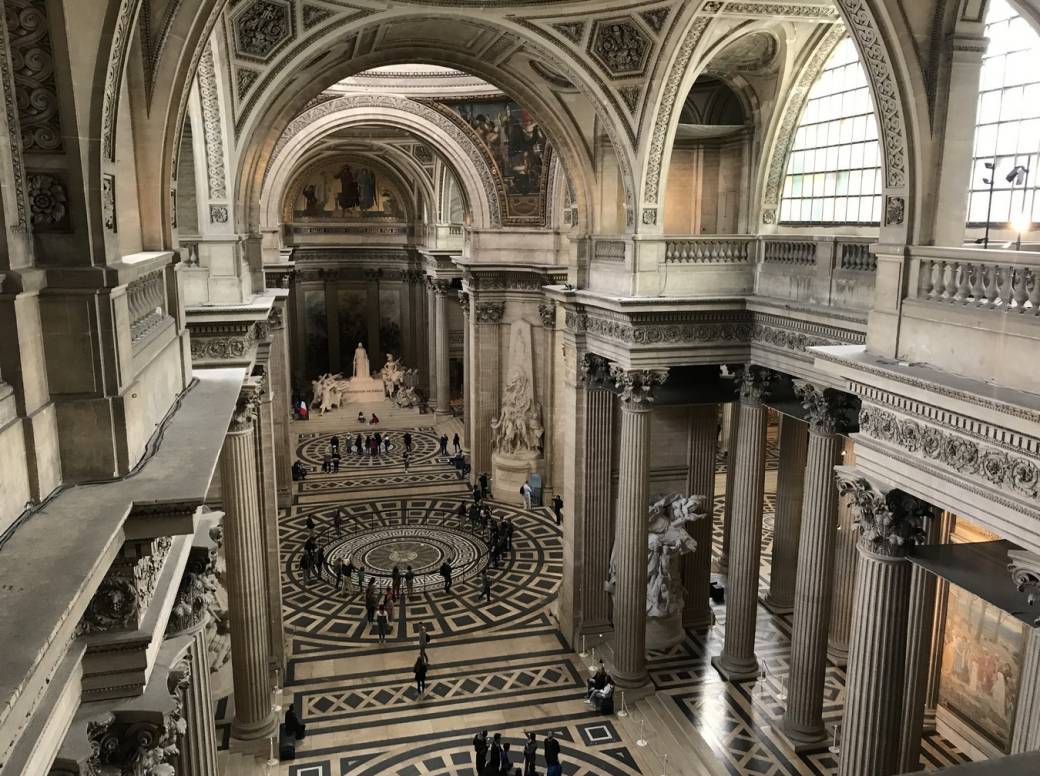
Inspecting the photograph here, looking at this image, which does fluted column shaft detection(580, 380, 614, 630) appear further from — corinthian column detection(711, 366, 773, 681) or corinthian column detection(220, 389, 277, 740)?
corinthian column detection(220, 389, 277, 740)

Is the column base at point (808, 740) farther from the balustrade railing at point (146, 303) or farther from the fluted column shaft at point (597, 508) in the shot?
the balustrade railing at point (146, 303)

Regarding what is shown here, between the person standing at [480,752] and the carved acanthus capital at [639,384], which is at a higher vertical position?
the carved acanthus capital at [639,384]

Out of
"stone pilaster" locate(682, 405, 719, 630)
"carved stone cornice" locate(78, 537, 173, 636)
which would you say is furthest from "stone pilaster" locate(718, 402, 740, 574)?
"carved stone cornice" locate(78, 537, 173, 636)

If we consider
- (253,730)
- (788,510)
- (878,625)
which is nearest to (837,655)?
(788,510)

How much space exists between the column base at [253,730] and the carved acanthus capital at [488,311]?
1392 centimetres

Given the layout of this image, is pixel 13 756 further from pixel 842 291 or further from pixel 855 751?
pixel 842 291

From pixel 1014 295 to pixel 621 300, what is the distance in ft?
21.6

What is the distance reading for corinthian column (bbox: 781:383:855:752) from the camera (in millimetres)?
11320

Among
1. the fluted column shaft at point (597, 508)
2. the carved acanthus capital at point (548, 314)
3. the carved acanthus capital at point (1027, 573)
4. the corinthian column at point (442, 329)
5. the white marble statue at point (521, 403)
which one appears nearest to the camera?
the carved acanthus capital at point (1027, 573)

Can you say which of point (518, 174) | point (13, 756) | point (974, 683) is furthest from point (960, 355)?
point (518, 174)

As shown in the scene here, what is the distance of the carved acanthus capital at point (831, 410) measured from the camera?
36.9ft

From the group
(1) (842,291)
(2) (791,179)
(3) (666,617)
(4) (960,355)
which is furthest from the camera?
(3) (666,617)

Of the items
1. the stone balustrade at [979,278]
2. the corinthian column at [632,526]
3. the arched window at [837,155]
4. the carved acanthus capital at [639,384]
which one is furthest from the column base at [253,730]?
the arched window at [837,155]

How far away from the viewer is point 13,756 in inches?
116
